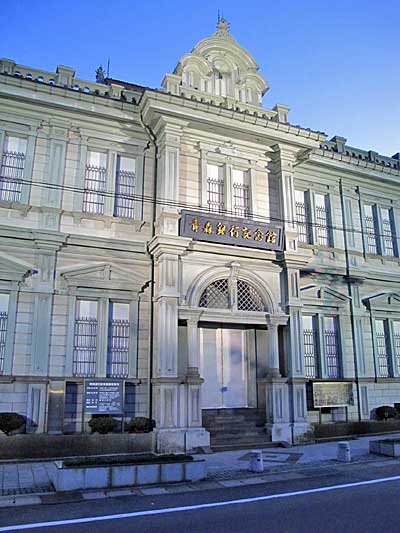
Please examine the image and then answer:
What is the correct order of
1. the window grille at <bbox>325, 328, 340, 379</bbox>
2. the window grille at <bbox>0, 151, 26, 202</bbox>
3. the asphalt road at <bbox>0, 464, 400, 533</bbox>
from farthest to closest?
the window grille at <bbox>325, 328, 340, 379</bbox>, the window grille at <bbox>0, 151, 26, 202</bbox>, the asphalt road at <bbox>0, 464, 400, 533</bbox>

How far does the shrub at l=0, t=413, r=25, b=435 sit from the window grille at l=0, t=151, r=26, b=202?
228 inches

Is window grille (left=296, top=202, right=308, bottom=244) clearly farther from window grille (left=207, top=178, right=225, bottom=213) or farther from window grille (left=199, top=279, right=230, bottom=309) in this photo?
window grille (left=199, top=279, right=230, bottom=309)

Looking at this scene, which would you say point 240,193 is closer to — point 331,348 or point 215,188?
point 215,188

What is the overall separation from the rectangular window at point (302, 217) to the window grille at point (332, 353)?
337 centimetres

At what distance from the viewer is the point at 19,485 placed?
8.63 m

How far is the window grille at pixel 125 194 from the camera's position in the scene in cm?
1428

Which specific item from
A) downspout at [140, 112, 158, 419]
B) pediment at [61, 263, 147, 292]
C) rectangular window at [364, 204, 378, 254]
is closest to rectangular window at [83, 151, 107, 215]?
downspout at [140, 112, 158, 419]

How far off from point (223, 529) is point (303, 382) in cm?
835

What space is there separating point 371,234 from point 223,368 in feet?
27.1

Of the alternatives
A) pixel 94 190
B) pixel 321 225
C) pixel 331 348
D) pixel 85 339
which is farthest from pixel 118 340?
pixel 321 225

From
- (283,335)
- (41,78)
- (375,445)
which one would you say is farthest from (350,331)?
(41,78)

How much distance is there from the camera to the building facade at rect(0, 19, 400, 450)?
41.0 ft

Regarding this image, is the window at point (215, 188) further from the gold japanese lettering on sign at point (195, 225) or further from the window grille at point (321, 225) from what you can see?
the window grille at point (321, 225)

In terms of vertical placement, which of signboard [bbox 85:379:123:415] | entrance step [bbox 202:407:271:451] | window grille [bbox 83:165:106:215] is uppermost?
window grille [bbox 83:165:106:215]
